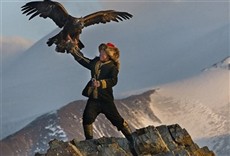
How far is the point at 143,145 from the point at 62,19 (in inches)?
160

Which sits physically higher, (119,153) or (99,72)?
(99,72)

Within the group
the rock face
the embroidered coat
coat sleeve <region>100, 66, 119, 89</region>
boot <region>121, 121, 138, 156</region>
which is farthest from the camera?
the embroidered coat

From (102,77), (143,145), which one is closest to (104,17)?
(102,77)

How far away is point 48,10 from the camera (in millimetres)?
19781

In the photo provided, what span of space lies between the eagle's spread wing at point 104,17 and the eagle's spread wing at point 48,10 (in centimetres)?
61

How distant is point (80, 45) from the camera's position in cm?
1969

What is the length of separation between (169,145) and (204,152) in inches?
37.5

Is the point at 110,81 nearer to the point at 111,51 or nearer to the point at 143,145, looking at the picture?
the point at 111,51

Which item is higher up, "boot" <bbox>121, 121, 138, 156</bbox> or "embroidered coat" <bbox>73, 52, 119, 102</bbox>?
"embroidered coat" <bbox>73, 52, 119, 102</bbox>

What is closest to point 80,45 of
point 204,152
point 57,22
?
point 57,22

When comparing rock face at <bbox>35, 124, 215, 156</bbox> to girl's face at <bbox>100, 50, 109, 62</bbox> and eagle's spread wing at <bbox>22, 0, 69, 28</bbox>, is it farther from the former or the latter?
eagle's spread wing at <bbox>22, 0, 69, 28</bbox>

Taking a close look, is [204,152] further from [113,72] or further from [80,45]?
[80,45]

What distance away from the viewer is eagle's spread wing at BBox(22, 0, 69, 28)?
19594 millimetres

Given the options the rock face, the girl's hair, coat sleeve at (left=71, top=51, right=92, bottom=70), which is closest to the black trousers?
the rock face
